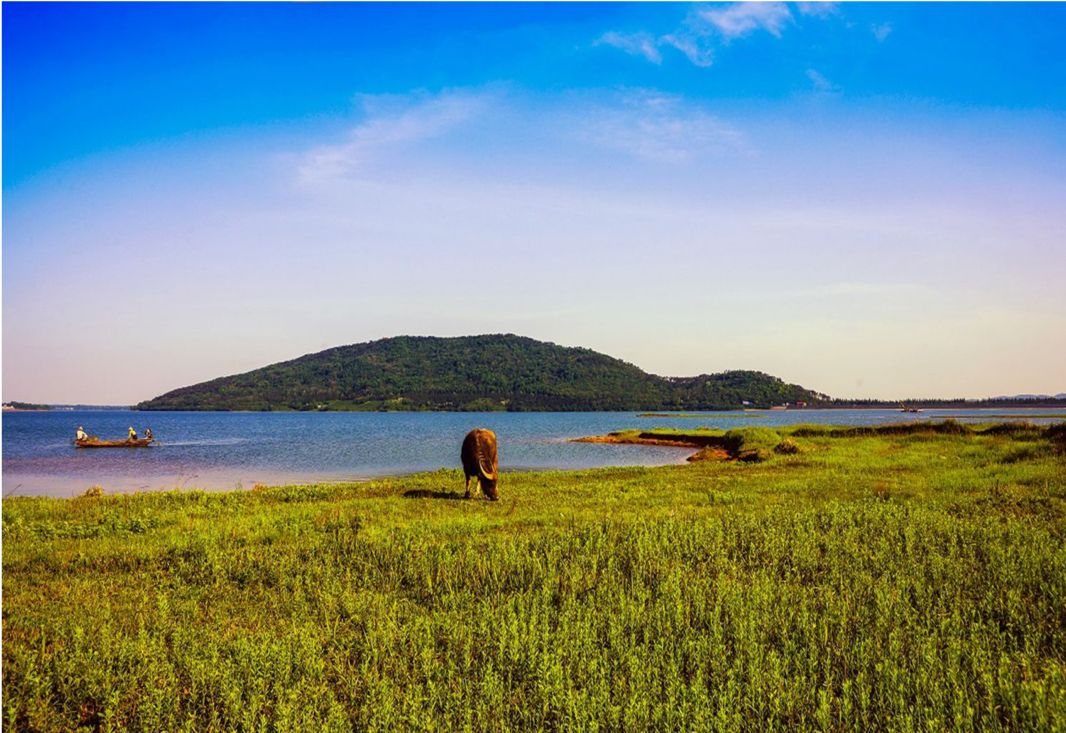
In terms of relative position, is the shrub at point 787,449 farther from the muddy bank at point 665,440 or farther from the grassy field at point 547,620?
the grassy field at point 547,620

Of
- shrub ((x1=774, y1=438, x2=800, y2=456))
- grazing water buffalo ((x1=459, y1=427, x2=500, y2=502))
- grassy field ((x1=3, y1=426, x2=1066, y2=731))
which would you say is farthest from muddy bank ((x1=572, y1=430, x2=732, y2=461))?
grassy field ((x1=3, y1=426, x2=1066, y2=731))

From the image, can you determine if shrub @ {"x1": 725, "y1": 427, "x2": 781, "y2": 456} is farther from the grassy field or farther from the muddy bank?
the grassy field

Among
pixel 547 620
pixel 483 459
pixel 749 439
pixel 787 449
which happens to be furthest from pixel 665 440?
pixel 547 620

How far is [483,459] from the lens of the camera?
21172mm

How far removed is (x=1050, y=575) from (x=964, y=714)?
18.1 ft

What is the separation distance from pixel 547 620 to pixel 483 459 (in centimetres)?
1277

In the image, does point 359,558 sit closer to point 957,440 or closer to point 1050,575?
point 1050,575

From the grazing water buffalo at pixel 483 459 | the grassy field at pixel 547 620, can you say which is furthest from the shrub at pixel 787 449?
the grazing water buffalo at pixel 483 459

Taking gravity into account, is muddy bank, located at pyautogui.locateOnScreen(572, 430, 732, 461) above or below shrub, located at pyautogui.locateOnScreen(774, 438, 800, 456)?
below

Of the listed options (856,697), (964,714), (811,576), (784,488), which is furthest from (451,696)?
(784,488)

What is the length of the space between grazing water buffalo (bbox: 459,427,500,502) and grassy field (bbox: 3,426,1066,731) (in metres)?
4.66

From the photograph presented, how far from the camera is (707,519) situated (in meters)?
15.1

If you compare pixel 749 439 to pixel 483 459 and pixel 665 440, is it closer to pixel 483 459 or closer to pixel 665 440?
pixel 665 440

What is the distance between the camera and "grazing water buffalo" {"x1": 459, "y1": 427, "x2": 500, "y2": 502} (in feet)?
69.1
